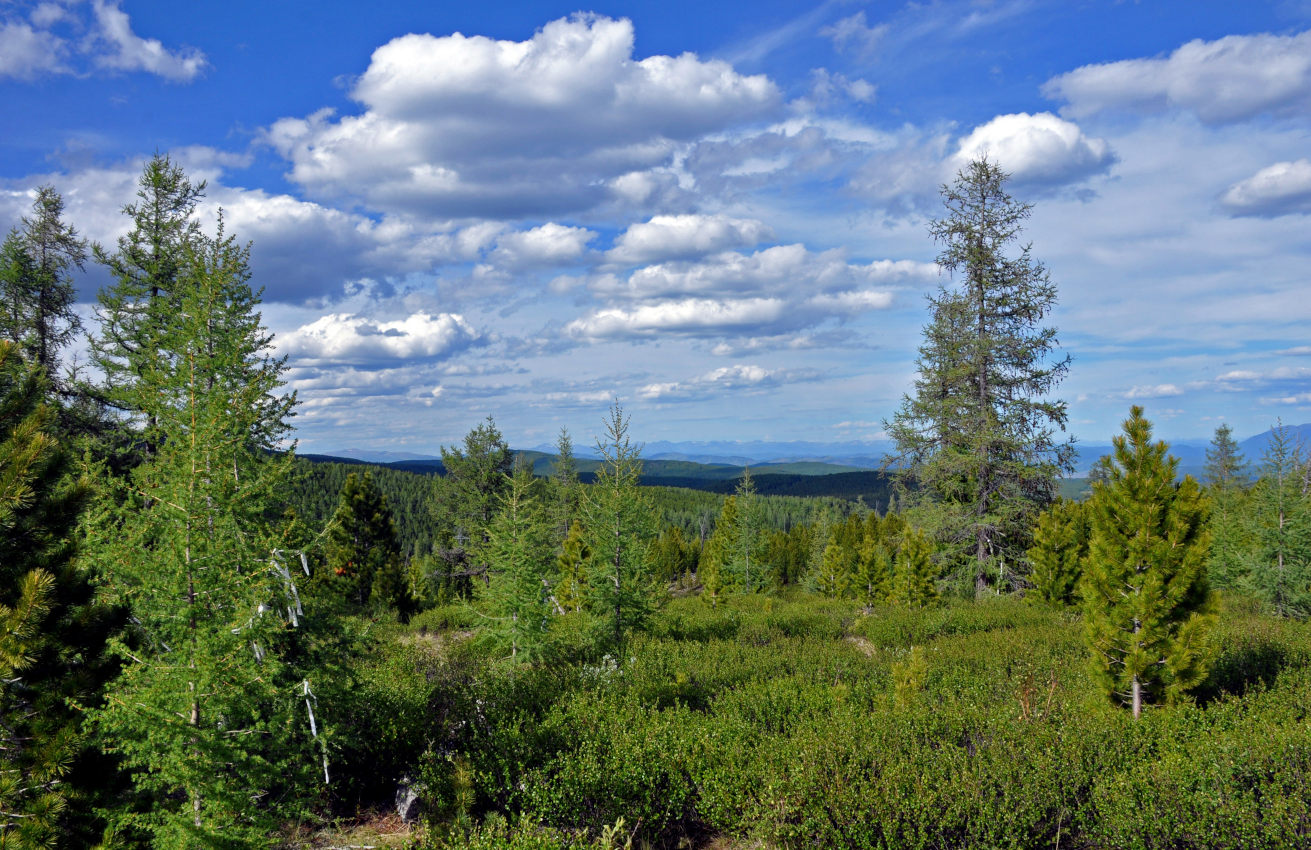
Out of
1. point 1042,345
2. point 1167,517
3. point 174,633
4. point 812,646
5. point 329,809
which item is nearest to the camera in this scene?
point 174,633

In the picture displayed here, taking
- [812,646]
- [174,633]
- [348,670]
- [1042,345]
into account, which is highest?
[1042,345]

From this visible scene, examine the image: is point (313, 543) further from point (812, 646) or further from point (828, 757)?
point (812, 646)

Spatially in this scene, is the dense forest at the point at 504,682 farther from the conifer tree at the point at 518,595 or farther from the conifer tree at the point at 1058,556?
the conifer tree at the point at 1058,556

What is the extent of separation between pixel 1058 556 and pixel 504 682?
18544mm

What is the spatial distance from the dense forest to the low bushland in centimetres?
4

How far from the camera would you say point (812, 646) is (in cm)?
1428

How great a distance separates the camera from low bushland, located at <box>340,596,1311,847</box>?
5.65 metres

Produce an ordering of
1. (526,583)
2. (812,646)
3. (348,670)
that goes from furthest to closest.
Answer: (812,646) → (526,583) → (348,670)

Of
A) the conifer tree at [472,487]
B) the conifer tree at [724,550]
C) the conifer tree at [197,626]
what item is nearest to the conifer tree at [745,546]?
the conifer tree at [724,550]

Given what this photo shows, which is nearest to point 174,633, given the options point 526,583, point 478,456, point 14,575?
point 14,575

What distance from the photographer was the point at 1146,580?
8.17 m

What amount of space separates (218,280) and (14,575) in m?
3.01

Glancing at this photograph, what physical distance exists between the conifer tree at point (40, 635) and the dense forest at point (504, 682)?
0.02m

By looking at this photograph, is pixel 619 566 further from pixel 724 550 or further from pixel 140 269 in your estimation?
pixel 724 550
